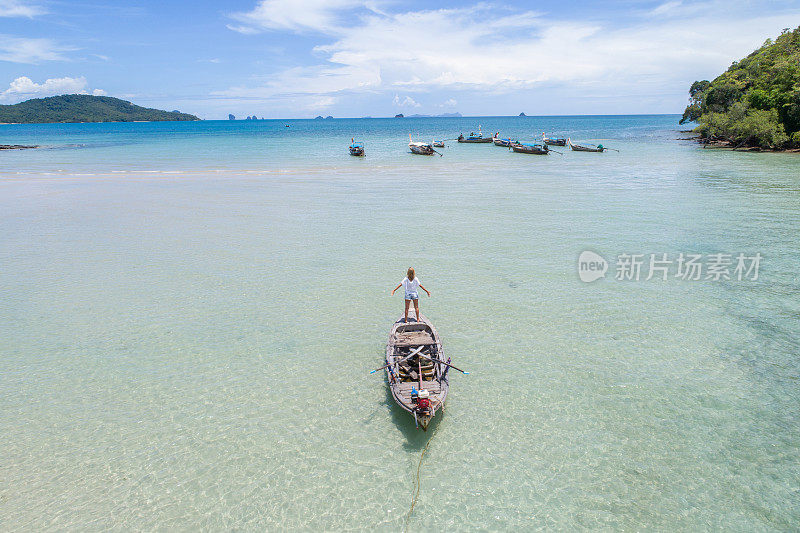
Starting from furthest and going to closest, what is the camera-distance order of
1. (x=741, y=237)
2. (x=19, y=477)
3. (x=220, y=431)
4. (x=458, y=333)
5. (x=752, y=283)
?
(x=741, y=237) < (x=752, y=283) < (x=458, y=333) < (x=220, y=431) < (x=19, y=477)

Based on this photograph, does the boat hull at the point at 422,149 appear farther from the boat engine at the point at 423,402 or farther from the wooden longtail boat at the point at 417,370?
the boat engine at the point at 423,402

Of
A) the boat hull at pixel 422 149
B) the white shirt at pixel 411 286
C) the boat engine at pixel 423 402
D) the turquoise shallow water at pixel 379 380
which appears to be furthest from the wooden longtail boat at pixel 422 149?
the boat engine at pixel 423 402

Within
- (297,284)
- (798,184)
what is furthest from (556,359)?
(798,184)

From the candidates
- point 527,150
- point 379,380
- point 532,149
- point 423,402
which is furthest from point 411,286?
point 527,150

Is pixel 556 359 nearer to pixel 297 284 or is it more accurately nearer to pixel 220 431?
pixel 220 431

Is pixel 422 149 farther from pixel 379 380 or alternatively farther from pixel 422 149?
pixel 379 380

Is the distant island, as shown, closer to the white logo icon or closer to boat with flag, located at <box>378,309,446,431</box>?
the white logo icon
